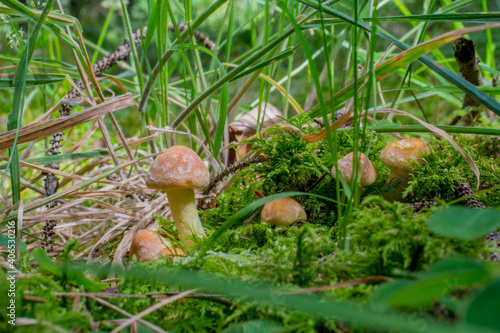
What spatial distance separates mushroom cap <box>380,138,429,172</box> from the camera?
1005mm

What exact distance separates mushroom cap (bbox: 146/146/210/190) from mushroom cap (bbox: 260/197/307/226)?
0.72 feet

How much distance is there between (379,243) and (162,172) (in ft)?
2.00

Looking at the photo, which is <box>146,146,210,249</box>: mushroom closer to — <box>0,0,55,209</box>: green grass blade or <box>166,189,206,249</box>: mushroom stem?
<box>166,189,206,249</box>: mushroom stem

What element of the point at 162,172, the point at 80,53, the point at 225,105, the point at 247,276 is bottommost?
the point at 247,276

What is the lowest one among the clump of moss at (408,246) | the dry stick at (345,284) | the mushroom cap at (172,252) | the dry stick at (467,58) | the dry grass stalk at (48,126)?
the mushroom cap at (172,252)

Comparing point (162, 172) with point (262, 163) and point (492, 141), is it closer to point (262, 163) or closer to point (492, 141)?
point (262, 163)

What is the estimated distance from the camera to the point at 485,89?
1085 mm

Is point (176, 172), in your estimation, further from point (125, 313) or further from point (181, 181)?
point (125, 313)

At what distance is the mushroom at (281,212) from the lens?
0.93 m

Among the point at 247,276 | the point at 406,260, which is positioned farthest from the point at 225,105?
the point at 406,260

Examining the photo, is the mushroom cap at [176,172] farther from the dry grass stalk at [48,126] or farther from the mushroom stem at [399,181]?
the mushroom stem at [399,181]

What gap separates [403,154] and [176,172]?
702 millimetres

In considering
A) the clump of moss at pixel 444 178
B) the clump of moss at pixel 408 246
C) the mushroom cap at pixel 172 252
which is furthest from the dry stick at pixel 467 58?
the mushroom cap at pixel 172 252

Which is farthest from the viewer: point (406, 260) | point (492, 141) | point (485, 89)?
point (492, 141)
